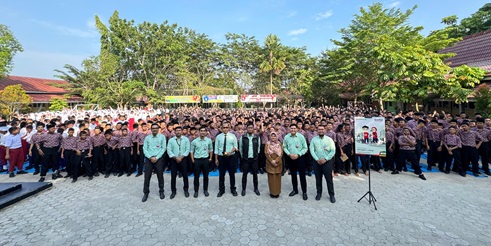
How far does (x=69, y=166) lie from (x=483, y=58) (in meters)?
24.7

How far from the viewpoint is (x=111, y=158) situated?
680 cm

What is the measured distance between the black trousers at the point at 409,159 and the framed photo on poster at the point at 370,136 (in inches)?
96.8

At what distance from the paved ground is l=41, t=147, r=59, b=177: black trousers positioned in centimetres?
121

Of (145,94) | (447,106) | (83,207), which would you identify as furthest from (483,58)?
(145,94)

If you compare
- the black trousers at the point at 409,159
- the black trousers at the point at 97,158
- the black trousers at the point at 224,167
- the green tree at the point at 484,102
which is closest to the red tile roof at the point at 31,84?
the black trousers at the point at 97,158

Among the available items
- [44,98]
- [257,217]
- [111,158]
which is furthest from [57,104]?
[257,217]

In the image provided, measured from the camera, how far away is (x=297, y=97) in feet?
106

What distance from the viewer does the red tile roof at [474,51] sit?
1636cm

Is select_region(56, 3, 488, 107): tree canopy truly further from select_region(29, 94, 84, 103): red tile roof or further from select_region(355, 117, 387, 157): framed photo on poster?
select_region(355, 117, 387, 157): framed photo on poster

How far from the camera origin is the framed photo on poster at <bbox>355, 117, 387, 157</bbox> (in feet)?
15.1

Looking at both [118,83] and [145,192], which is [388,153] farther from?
[118,83]

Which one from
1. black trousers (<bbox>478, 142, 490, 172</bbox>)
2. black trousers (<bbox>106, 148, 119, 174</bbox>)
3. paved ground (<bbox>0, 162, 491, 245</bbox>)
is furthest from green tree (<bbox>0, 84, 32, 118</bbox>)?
black trousers (<bbox>478, 142, 490, 172</bbox>)

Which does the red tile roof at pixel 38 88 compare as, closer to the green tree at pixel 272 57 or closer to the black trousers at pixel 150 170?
→ the green tree at pixel 272 57

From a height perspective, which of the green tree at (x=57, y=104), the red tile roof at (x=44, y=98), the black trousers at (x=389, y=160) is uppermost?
the red tile roof at (x=44, y=98)
